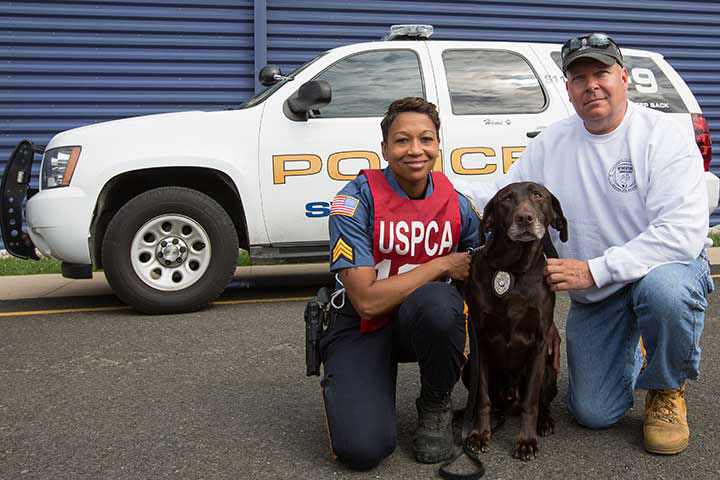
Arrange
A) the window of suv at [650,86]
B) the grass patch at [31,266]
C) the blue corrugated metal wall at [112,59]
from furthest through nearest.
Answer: the blue corrugated metal wall at [112,59] < the grass patch at [31,266] < the window of suv at [650,86]

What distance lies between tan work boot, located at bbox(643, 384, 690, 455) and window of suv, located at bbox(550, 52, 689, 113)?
3.63m

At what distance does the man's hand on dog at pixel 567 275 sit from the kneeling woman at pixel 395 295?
326 millimetres

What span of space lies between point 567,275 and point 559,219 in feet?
0.85

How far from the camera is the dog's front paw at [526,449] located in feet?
9.32

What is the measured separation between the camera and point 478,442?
9.57 ft

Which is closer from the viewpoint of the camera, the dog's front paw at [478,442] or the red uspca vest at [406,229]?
the dog's front paw at [478,442]

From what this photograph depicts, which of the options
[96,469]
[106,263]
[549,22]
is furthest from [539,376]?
[549,22]

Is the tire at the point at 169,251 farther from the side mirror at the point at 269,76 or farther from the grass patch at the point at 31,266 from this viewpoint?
the grass patch at the point at 31,266

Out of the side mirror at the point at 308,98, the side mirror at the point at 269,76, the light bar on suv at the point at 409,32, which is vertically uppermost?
the light bar on suv at the point at 409,32

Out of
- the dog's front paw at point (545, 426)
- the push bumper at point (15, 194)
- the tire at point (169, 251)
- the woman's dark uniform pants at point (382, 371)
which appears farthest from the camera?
the push bumper at point (15, 194)

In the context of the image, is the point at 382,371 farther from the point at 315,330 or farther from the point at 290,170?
the point at 290,170

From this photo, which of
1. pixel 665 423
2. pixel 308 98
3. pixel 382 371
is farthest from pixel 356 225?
pixel 308 98

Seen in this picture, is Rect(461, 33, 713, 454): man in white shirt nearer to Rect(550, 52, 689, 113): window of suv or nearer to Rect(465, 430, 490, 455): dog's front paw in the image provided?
Rect(465, 430, 490, 455): dog's front paw

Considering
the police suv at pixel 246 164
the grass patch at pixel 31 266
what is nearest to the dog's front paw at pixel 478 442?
the police suv at pixel 246 164
